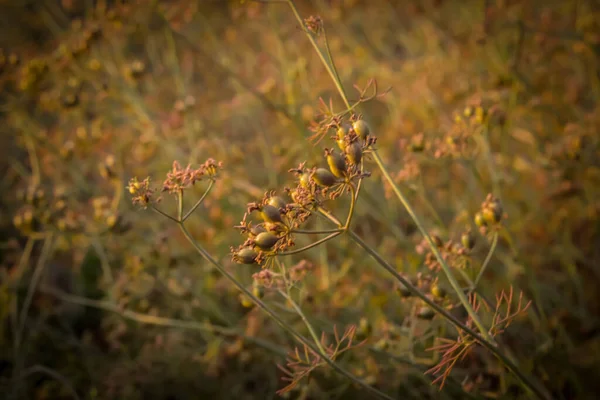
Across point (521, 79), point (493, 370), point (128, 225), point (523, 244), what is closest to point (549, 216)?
point (523, 244)

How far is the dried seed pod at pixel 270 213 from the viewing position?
3.57ft

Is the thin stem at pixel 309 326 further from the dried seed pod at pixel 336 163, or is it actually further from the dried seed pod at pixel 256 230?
the dried seed pod at pixel 336 163

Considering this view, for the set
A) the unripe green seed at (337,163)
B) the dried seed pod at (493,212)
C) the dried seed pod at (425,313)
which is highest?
the unripe green seed at (337,163)

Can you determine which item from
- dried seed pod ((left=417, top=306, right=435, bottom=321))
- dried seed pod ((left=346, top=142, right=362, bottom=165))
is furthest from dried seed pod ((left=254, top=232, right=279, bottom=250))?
dried seed pod ((left=417, top=306, right=435, bottom=321))

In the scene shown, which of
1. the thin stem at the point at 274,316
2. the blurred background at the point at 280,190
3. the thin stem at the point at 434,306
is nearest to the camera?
the thin stem at the point at 434,306

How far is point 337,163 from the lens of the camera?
1.09m

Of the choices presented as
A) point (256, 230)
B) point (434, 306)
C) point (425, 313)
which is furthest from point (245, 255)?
point (425, 313)

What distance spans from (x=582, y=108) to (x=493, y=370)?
2574mm

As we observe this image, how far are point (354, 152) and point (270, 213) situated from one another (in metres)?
0.24

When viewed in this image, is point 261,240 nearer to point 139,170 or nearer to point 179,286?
point 179,286

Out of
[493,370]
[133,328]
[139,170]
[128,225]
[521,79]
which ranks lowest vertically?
[493,370]

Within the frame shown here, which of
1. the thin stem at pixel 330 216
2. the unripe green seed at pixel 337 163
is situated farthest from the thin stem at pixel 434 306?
the unripe green seed at pixel 337 163

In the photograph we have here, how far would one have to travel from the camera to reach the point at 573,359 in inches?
89.8

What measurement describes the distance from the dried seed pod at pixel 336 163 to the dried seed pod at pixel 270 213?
16 centimetres
